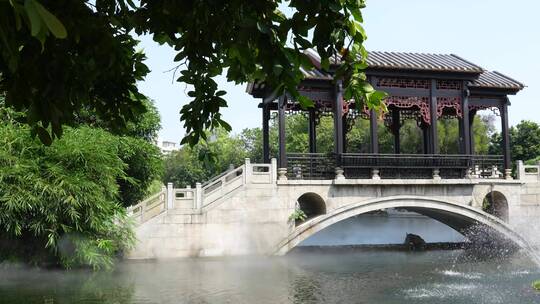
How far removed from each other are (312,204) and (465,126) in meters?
5.37

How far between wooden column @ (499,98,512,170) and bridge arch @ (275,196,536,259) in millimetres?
1902

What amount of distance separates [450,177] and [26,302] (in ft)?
40.0

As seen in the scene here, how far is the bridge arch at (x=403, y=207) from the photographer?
1511cm

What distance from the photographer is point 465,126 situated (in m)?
16.6

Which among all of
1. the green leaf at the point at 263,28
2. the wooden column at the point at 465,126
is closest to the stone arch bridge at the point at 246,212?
the wooden column at the point at 465,126

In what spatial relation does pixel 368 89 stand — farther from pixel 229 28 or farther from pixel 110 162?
pixel 110 162

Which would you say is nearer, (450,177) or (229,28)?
(229,28)

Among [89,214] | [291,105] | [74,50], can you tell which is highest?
[291,105]

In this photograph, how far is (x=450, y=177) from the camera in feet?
53.7

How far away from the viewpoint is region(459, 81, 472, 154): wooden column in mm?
16375

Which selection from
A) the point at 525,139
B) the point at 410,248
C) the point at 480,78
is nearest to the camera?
the point at 480,78

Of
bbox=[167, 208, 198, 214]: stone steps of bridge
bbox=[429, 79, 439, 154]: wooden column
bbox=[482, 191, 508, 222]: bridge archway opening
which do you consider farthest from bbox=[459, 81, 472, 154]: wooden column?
bbox=[167, 208, 198, 214]: stone steps of bridge

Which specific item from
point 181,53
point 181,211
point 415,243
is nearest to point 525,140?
point 415,243

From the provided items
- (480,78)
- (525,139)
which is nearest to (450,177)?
(480,78)
